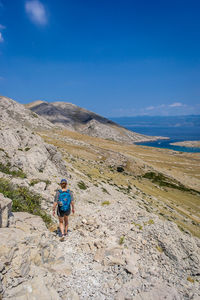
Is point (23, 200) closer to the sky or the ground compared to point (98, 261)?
closer to the sky

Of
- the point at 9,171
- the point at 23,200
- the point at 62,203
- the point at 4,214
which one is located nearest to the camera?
the point at 4,214

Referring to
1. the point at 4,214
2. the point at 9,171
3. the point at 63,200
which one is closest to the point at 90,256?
the point at 63,200

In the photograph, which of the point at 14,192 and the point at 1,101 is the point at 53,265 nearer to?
the point at 14,192

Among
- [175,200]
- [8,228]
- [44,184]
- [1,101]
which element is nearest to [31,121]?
[1,101]

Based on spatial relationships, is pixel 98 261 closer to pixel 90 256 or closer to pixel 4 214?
pixel 90 256

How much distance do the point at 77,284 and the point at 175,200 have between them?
40.3 metres

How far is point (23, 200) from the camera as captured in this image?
13.2 meters

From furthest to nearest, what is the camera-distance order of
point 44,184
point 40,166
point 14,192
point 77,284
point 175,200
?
1. point 175,200
2. point 40,166
3. point 44,184
4. point 14,192
5. point 77,284

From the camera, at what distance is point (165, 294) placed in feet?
28.7

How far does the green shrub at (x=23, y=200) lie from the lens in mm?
12391

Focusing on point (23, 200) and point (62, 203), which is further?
point (23, 200)

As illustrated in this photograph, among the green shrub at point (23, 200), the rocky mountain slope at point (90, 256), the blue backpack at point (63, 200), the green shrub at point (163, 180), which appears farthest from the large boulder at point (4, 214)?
the green shrub at point (163, 180)

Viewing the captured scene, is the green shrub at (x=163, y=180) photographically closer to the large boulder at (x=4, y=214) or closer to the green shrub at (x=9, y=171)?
the green shrub at (x=9, y=171)

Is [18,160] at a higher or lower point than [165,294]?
higher
